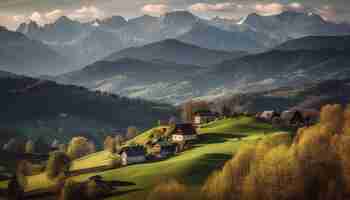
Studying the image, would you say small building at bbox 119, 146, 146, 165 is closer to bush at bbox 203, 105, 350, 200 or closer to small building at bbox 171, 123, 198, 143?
small building at bbox 171, 123, 198, 143

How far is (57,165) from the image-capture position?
142 m

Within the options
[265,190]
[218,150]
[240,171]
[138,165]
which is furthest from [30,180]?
[265,190]

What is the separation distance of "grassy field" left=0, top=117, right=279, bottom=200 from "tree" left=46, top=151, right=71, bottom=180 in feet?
7.65

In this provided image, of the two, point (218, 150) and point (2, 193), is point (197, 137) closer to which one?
point (218, 150)

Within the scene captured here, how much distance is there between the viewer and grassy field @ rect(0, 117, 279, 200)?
4299 inches

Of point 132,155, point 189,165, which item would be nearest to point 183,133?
point 132,155

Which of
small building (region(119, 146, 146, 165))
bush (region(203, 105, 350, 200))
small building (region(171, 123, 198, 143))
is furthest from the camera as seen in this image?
small building (region(171, 123, 198, 143))

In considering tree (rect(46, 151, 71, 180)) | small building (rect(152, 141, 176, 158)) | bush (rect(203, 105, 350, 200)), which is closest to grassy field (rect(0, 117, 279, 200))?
tree (rect(46, 151, 71, 180))

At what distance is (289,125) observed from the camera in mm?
186875

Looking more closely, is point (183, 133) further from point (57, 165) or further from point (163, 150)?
point (57, 165)

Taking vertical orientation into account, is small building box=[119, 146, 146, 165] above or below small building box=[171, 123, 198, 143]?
below

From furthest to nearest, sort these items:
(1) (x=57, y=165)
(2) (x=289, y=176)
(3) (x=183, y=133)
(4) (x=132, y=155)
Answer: (3) (x=183, y=133) → (4) (x=132, y=155) → (1) (x=57, y=165) → (2) (x=289, y=176)

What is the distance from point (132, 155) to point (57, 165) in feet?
63.4

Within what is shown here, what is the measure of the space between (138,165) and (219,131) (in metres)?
43.5
